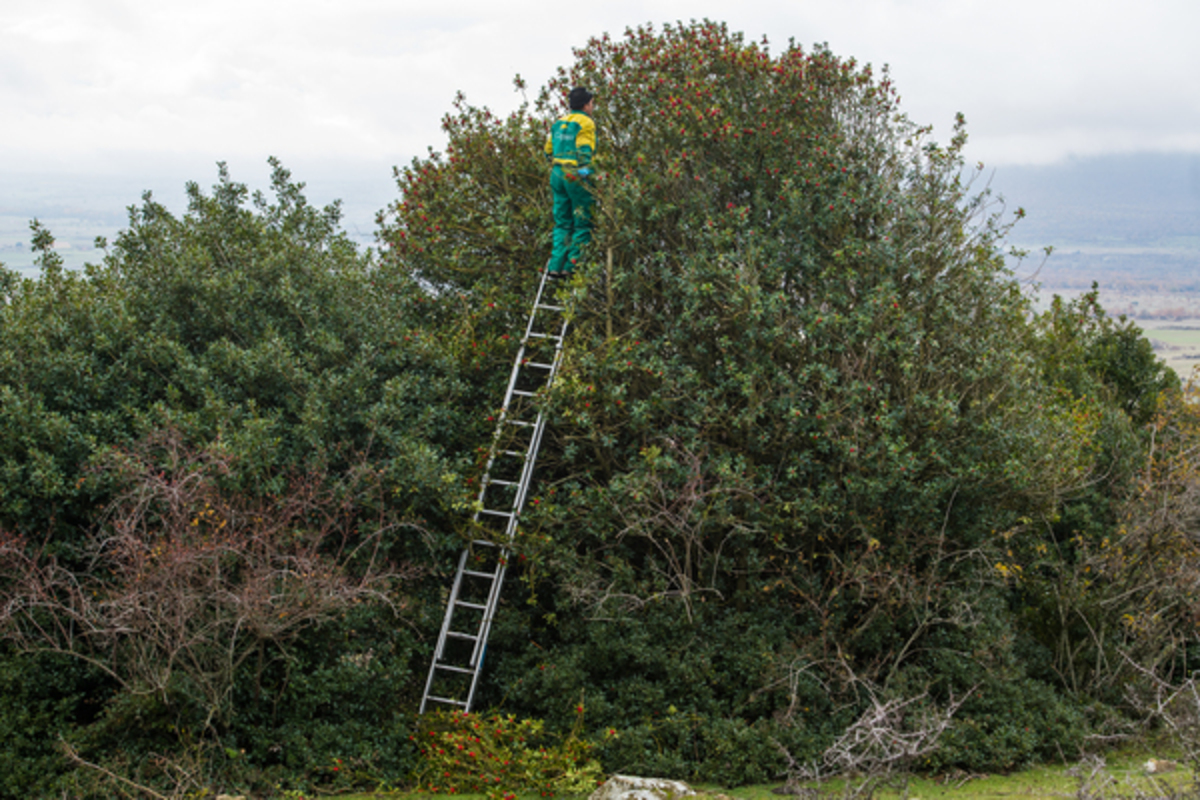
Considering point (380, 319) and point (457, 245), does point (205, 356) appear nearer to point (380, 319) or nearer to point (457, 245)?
point (380, 319)

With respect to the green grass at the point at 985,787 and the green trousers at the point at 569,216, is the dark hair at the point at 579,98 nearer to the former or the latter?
the green trousers at the point at 569,216

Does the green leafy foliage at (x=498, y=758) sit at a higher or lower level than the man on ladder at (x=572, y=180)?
lower

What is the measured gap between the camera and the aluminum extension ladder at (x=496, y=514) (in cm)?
995

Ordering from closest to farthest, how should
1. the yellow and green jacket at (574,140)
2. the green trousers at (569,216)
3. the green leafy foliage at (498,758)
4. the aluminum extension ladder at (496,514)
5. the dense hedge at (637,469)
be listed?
the green leafy foliage at (498,758) < the dense hedge at (637,469) < the aluminum extension ladder at (496,514) < the yellow and green jacket at (574,140) < the green trousers at (569,216)

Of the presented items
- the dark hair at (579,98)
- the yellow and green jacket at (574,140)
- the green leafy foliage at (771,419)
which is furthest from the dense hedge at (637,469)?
the dark hair at (579,98)

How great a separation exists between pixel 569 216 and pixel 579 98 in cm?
162

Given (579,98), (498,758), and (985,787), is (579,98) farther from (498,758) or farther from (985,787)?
(985,787)

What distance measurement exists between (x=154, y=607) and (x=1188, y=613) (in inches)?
556

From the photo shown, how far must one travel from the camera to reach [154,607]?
820 cm

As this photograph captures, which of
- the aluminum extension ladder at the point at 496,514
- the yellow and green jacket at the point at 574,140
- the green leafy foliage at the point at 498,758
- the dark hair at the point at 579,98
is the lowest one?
the green leafy foliage at the point at 498,758

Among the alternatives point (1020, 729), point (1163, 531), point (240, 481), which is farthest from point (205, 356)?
point (1163, 531)

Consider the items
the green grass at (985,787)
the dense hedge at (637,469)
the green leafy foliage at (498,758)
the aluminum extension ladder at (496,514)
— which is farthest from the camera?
the aluminum extension ladder at (496,514)

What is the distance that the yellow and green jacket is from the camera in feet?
35.6

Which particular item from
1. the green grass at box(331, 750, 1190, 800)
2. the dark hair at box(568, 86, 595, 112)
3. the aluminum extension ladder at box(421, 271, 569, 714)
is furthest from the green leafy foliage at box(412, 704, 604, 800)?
the dark hair at box(568, 86, 595, 112)
